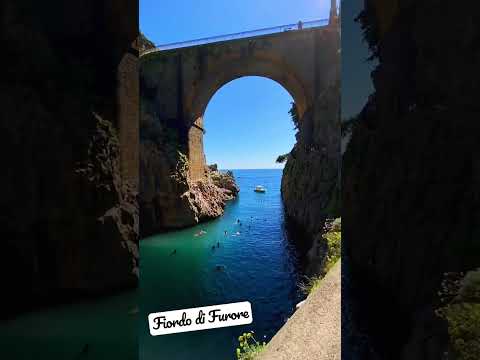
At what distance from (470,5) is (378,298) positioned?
4121 mm

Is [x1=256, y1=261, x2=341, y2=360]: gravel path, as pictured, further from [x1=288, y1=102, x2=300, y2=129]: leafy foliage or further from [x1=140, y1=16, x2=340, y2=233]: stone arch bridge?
[x1=288, y1=102, x2=300, y2=129]: leafy foliage

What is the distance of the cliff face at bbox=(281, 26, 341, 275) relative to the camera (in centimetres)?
1736

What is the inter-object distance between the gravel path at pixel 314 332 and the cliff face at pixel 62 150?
7.91 metres

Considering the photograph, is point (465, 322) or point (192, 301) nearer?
point (465, 322)

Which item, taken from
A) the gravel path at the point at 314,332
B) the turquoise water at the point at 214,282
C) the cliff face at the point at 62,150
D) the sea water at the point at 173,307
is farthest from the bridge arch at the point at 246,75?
the gravel path at the point at 314,332

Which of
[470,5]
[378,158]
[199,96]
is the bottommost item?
[378,158]

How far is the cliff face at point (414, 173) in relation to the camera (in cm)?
300

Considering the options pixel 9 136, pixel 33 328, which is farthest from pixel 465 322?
pixel 9 136

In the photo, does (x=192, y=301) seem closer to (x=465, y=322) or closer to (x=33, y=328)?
(x=33, y=328)

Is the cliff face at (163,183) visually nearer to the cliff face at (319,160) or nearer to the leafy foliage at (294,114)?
the cliff face at (319,160)

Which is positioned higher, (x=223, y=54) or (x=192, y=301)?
(x=223, y=54)

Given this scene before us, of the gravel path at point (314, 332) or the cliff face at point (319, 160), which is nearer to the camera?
the gravel path at point (314, 332)

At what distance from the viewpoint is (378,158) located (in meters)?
4.31

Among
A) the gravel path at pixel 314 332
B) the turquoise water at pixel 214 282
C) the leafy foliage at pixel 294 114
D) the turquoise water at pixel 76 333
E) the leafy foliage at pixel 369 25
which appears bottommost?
the turquoise water at pixel 214 282
